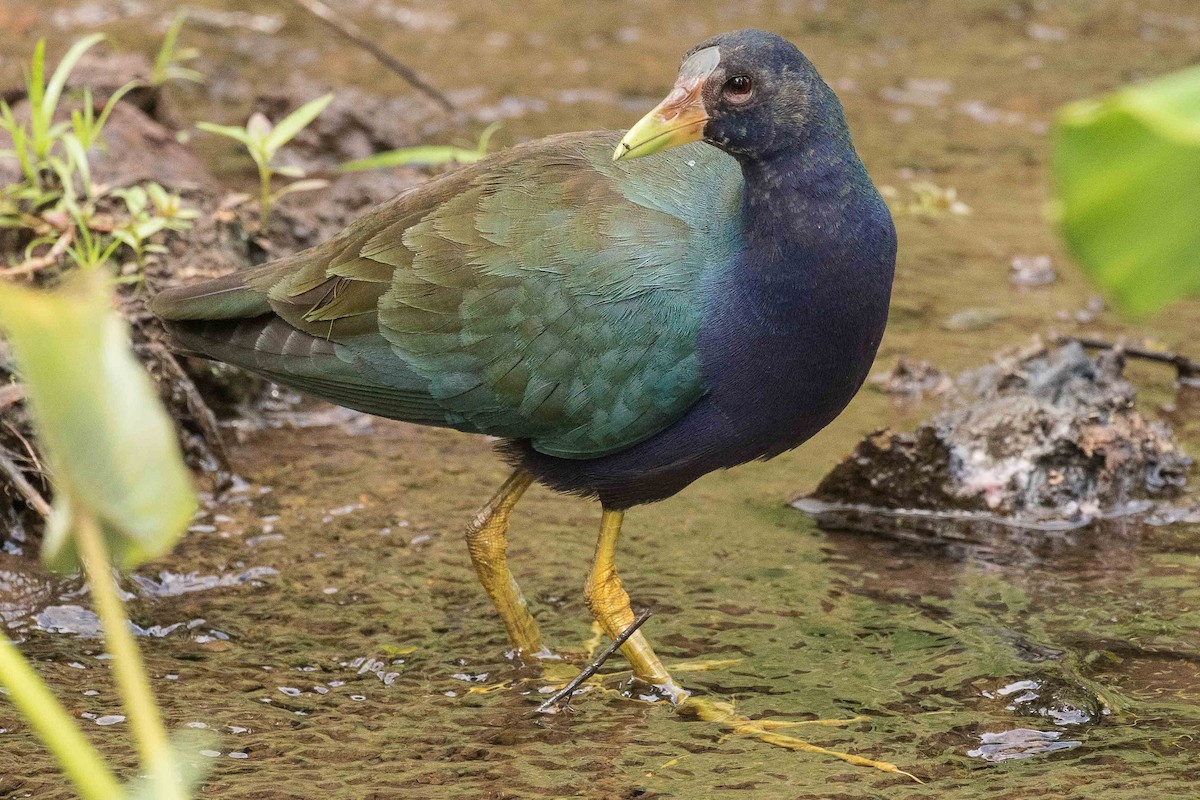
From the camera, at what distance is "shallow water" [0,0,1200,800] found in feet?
9.28

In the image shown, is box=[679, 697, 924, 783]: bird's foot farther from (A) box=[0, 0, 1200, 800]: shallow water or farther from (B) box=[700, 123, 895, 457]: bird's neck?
(B) box=[700, 123, 895, 457]: bird's neck

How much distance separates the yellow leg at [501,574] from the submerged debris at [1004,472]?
0.98 meters

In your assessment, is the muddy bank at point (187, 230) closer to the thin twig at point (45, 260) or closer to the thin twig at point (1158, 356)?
the thin twig at point (45, 260)

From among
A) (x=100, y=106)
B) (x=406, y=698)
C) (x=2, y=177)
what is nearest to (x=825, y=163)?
(x=406, y=698)

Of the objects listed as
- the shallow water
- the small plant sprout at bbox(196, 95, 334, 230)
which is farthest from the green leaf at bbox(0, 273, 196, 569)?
the small plant sprout at bbox(196, 95, 334, 230)

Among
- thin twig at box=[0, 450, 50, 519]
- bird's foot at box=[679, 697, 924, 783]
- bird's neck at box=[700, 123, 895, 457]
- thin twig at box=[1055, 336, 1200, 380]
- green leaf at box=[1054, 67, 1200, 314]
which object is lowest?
bird's foot at box=[679, 697, 924, 783]

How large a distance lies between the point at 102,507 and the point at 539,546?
2.65 meters

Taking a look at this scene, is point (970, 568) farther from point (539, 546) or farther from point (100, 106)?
point (100, 106)

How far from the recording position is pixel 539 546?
13.3 feet

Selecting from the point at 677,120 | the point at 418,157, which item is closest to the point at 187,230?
the point at 418,157

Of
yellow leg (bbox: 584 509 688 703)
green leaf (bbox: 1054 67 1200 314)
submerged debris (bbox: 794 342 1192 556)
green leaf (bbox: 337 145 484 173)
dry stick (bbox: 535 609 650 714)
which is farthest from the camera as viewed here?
green leaf (bbox: 337 145 484 173)

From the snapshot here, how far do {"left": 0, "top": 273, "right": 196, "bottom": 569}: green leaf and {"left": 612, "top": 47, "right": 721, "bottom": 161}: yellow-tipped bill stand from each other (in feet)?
5.96

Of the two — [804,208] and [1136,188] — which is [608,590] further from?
[1136,188]

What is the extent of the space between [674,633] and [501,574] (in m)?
0.45
